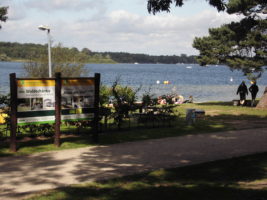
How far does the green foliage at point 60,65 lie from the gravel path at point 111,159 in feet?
77.9

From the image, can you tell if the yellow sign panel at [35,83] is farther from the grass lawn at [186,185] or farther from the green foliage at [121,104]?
the grass lawn at [186,185]

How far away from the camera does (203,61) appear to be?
908 inches

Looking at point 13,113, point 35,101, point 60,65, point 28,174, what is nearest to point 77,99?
point 35,101

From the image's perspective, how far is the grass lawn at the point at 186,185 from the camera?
5832 mm

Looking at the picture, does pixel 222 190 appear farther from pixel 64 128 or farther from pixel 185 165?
pixel 64 128

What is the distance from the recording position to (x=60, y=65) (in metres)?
34.3

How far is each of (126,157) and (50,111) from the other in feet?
8.14

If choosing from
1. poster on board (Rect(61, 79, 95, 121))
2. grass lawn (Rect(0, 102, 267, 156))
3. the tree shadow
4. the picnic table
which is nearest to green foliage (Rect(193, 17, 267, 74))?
grass lawn (Rect(0, 102, 267, 156))

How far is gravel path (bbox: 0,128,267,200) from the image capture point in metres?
6.83

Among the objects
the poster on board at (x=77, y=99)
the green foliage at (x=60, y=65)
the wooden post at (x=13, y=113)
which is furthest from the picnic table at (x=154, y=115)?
the green foliage at (x=60, y=65)

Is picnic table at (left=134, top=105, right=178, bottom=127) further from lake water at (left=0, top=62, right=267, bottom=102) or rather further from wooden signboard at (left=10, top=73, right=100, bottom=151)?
wooden signboard at (left=10, top=73, right=100, bottom=151)

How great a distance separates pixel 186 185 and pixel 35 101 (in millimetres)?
4836

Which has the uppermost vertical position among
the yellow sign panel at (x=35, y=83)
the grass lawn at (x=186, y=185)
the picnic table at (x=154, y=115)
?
the yellow sign panel at (x=35, y=83)

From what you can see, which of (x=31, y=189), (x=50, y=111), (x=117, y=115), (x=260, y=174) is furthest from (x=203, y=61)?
(x=31, y=189)
